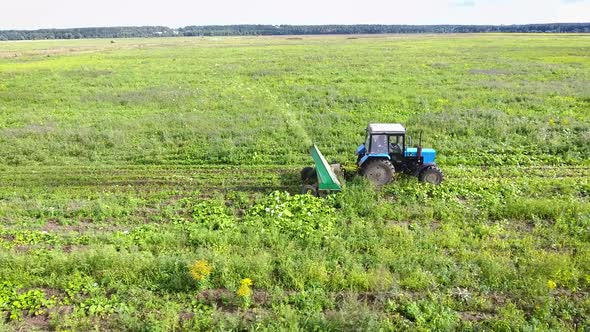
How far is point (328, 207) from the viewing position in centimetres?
1089

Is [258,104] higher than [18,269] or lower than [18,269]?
higher

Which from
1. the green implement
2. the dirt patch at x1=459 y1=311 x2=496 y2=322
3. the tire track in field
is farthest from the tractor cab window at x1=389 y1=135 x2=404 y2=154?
the dirt patch at x1=459 y1=311 x2=496 y2=322

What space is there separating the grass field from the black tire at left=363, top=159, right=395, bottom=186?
289 millimetres

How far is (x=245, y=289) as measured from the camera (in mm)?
7473

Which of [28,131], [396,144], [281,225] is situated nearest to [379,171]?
[396,144]

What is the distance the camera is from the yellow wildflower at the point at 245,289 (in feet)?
24.4

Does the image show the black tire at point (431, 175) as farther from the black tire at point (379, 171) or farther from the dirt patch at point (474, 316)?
the dirt patch at point (474, 316)

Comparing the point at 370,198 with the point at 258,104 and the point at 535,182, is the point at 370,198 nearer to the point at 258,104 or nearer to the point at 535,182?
the point at 535,182

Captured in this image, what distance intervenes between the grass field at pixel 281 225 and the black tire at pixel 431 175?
355 millimetres

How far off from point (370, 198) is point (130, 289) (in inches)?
245

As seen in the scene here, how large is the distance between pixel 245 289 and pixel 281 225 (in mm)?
2668

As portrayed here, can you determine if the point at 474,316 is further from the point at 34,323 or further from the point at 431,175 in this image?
the point at 34,323

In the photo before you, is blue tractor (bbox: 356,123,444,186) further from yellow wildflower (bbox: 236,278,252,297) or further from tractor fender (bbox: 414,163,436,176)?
yellow wildflower (bbox: 236,278,252,297)

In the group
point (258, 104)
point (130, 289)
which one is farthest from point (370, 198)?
point (258, 104)
